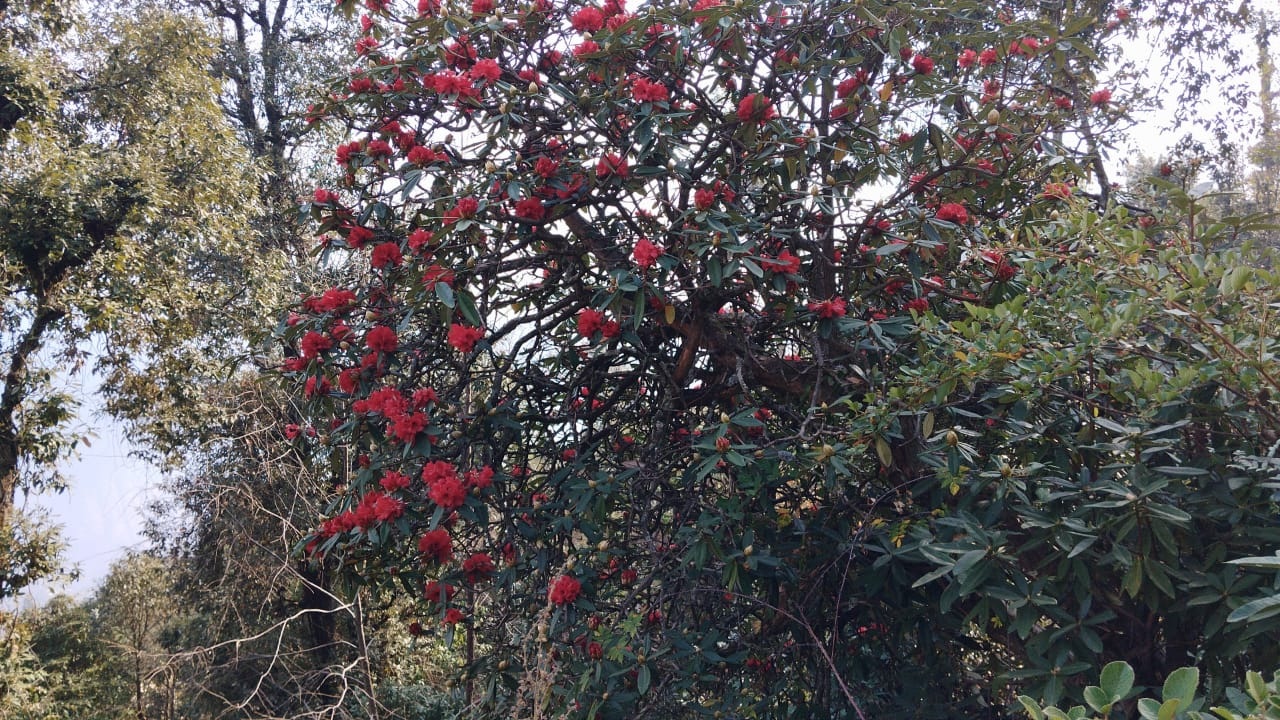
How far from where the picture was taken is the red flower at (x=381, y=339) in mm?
2238

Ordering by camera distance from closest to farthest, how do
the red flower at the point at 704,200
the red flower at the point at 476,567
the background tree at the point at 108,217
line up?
the red flower at the point at 704,200, the red flower at the point at 476,567, the background tree at the point at 108,217

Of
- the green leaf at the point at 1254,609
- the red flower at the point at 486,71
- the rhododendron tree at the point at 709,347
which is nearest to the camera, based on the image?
the green leaf at the point at 1254,609

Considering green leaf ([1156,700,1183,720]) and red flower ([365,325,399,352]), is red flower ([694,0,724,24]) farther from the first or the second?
green leaf ([1156,700,1183,720])

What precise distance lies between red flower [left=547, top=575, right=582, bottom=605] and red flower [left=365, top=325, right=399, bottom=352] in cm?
79

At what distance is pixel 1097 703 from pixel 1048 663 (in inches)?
32.3

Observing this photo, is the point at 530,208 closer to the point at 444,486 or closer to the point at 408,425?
the point at 408,425

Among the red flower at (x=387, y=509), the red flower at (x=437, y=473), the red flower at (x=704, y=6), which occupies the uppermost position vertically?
the red flower at (x=704, y=6)

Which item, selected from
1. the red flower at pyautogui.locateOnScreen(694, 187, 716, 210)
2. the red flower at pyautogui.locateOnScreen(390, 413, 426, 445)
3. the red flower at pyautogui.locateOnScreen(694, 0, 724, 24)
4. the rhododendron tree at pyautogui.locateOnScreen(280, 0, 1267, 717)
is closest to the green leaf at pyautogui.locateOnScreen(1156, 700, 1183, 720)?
the rhododendron tree at pyautogui.locateOnScreen(280, 0, 1267, 717)

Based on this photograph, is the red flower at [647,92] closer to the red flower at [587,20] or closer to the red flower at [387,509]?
the red flower at [587,20]

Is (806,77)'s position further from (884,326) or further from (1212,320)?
(1212,320)

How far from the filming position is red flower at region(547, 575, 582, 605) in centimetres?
202

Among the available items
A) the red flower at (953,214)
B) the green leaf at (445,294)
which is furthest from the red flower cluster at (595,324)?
the red flower at (953,214)

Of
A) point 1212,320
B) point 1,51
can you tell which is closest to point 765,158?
point 1212,320

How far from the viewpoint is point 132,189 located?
609cm
